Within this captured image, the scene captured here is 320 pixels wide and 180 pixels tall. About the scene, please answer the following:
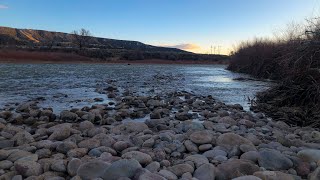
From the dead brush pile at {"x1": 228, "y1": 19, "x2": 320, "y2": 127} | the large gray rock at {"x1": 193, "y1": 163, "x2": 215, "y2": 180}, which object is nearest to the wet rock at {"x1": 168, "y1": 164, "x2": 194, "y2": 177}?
the large gray rock at {"x1": 193, "y1": 163, "x2": 215, "y2": 180}

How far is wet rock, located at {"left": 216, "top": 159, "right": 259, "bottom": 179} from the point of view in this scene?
4.82 metres

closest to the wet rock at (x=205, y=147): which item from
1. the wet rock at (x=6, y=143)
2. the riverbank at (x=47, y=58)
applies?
the wet rock at (x=6, y=143)

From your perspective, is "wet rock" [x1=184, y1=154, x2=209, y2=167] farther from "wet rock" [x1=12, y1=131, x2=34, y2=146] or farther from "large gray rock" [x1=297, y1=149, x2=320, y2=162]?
"wet rock" [x1=12, y1=131, x2=34, y2=146]

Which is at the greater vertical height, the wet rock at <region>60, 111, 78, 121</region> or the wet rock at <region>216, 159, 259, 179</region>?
the wet rock at <region>216, 159, 259, 179</region>

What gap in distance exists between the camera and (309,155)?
544 centimetres

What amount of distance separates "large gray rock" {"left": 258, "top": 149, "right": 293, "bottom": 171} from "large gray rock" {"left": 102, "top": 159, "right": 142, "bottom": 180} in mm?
1915

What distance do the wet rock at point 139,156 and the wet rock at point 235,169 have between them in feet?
3.61

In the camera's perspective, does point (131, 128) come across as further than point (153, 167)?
Yes

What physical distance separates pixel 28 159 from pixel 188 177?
2501mm

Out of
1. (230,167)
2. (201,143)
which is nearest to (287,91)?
(201,143)

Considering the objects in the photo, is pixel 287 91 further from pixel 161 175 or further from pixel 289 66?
pixel 161 175

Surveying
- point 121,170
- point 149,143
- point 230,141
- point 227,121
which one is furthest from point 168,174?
point 227,121

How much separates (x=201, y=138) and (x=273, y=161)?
165cm

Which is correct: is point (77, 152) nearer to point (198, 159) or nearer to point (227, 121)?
point (198, 159)
